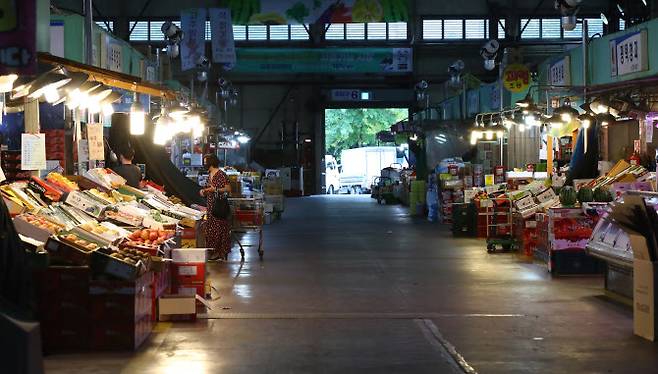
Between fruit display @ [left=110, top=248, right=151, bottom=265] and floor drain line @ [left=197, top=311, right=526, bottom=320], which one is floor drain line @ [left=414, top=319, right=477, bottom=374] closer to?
floor drain line @ [left=197, top=311, right=526, bottom=320]

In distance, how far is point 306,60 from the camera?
38938mm

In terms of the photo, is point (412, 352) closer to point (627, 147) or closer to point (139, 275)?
point (139, 275)

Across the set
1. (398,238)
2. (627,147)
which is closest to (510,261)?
(627,147)

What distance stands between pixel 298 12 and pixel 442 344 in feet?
83.6

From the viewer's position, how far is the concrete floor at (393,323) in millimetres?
8242

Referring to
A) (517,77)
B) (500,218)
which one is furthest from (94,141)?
(517,77)

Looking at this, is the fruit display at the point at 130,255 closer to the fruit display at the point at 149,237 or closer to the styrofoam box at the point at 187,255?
the fruit display at the point at 149,237

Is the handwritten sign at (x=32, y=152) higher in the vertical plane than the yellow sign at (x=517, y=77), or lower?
lower

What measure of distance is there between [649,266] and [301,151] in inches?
1467

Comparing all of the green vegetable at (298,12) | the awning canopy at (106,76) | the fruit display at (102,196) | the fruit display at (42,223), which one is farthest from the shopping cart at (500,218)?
the green vegetable at (298,12)

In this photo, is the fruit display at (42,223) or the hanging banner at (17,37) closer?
the hanging banner at (17,37)

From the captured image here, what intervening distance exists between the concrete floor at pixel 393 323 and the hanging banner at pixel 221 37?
1217 centimetres

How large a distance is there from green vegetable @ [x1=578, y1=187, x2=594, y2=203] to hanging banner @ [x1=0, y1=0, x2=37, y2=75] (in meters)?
9.06

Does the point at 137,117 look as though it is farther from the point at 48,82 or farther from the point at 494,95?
the point at 494,95
